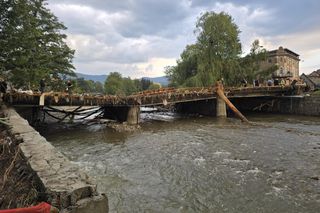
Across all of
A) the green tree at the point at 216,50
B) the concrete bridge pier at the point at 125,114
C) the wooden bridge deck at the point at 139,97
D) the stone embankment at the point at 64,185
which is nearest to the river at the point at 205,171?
the stone embankment at the point at 64,185

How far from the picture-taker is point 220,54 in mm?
33938

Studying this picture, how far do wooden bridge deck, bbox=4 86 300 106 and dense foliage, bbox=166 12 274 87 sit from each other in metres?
5.16

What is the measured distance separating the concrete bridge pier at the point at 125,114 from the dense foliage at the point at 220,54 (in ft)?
40.7

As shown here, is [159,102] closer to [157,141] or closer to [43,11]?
[157,141]

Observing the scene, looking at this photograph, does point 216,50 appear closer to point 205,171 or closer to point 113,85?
point 205,171

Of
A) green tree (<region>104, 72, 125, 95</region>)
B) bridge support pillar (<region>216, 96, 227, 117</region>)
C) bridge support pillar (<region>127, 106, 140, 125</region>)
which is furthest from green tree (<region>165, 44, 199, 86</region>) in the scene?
green tree (<region>104, 72, 125, 95</region>)

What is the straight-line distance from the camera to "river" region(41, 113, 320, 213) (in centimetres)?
657

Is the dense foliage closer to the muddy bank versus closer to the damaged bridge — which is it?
the damaged bridge

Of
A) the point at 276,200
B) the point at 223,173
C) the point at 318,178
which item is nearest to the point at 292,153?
the point at 318,178

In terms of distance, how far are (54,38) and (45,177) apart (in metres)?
27.9

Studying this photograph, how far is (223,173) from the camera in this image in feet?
29.1

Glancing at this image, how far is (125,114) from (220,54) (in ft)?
57.5

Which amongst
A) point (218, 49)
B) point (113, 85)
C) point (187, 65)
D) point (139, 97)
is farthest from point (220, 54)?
point (113, 85)

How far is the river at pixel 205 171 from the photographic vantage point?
6.57 meters
